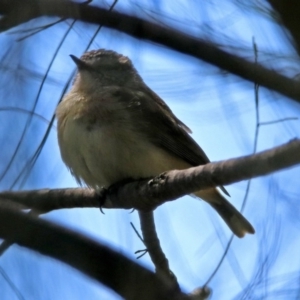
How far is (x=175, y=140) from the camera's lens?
5020 mm

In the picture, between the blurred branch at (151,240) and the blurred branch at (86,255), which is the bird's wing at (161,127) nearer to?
→ the blurred branch at (151,240)

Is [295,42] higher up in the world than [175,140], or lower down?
lower down

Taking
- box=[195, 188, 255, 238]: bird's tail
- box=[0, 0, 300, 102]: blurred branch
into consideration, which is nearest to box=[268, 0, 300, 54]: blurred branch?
box=[0, 0, 300, 102]: blurred branch

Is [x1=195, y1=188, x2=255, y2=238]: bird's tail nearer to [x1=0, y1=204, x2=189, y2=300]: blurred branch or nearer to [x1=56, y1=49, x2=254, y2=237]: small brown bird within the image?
[x1=56, y1=49, x2=254, y2=237]: small brown bird

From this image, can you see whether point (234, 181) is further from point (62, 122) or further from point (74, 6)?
point (62, 122)

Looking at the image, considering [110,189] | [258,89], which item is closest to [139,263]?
[110,189]

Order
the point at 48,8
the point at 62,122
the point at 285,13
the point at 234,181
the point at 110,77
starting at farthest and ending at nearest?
the point at 110,77 < the point at 62,122 < the point at 48,8 < the point at 234,181 < the point at 285,13

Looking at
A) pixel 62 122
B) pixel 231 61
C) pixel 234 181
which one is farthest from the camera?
pixel 62 122

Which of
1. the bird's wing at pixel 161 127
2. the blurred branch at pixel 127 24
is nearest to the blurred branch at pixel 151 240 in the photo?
the bird's wing at pixel 161 127

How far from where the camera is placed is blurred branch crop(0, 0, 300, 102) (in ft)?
10.0

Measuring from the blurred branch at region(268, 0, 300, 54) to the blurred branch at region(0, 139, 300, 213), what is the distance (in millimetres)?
359

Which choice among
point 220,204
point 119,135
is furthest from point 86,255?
point 220,204

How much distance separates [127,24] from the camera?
3.58 metres

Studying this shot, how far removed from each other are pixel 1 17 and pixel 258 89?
5.33 ft
